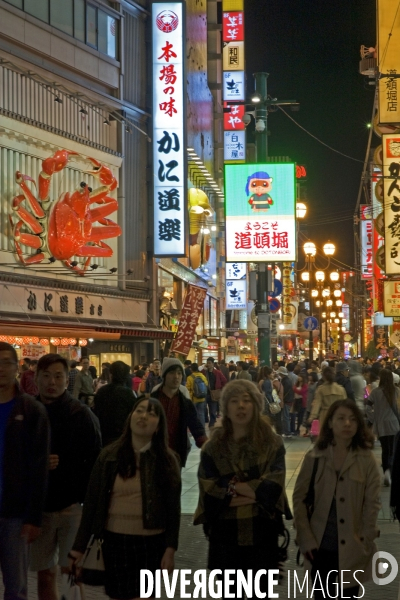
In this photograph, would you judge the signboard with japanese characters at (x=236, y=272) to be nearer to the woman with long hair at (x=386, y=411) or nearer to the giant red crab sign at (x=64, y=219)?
the giant red crab sign at (x=64, y=219)

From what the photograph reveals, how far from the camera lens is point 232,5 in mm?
61656

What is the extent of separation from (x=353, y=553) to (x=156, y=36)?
3156 centimetres

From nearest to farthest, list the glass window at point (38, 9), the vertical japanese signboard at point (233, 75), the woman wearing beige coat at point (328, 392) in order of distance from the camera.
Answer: the woman wearing beige coat at point (328, 392) → the glass window at point (38, 9) → the vertical japanese signboard at point (233, 75)

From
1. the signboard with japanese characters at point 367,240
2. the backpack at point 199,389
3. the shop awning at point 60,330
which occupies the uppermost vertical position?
the signboard with japanese characters at point 367,240

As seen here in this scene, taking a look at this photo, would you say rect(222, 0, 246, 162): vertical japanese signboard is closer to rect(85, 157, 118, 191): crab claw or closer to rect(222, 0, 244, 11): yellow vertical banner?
rect(222, 0, 244, 11): yellow vertical banner

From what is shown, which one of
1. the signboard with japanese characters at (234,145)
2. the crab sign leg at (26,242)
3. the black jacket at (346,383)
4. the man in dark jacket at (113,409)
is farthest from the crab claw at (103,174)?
the signboard with japanese characters at (234,145)

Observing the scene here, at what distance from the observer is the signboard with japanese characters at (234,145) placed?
206 feet

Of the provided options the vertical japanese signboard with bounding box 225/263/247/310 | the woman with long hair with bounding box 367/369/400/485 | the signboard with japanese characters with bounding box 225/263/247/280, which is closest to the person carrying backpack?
the woman with long hair with bounding box 367/369/400/485

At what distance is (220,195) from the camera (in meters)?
56.6

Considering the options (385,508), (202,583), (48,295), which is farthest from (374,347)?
(202,583)

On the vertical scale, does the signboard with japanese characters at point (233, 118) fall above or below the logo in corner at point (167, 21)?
above

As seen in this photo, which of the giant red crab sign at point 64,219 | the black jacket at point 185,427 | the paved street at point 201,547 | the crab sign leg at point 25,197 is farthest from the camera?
the giant red crab sign at point 64,219

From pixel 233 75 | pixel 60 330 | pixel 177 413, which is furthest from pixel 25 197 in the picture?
pixel 233 75

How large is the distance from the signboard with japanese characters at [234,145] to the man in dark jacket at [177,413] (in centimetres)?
5344
